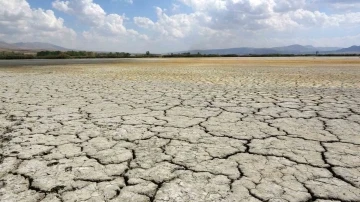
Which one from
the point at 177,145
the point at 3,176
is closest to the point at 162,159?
the point at 177,145

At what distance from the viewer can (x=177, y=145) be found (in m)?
2.31

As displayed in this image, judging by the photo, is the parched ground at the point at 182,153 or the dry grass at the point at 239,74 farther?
the dry grass at the point at 239,74

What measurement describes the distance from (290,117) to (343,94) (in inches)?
89.7

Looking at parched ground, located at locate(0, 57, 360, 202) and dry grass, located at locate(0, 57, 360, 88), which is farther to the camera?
dry grass, located at locate(0, 57, 360, 88)

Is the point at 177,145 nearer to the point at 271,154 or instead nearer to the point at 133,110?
the point at 271,154

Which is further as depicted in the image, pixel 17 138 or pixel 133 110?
pixel 133 110

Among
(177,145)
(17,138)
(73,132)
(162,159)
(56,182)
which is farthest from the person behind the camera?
(73,132)

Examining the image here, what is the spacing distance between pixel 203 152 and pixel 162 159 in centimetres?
33

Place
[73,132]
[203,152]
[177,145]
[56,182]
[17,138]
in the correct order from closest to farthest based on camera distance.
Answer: [56,182], [203,152], [177,145], [17,138], [73,132]

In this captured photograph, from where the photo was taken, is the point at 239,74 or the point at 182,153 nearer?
the point at 182,153

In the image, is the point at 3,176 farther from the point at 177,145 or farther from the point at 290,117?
the point at 290,117

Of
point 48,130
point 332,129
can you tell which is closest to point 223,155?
point 332,129

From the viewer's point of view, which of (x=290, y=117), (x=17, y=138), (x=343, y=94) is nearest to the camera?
(x=17, y=138)

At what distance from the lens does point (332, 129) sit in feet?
8.95
